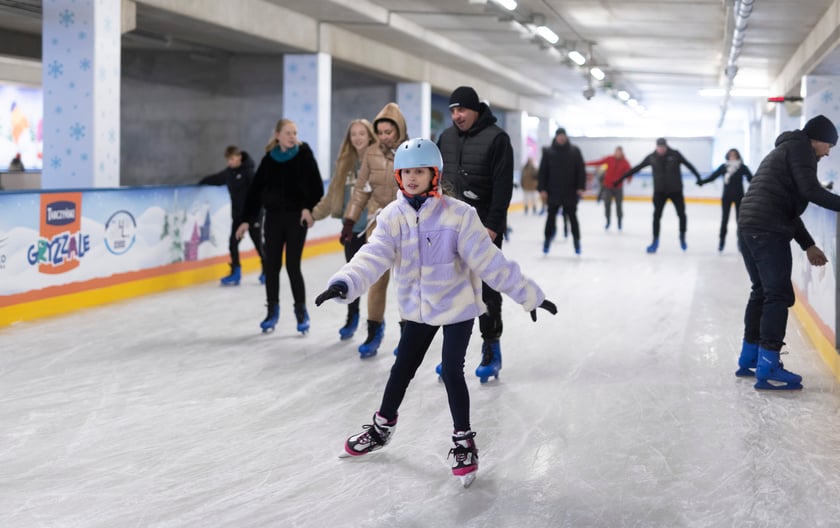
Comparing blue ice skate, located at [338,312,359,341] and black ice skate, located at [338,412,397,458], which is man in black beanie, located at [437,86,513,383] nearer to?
black ice skate, located at [338,412,397,458]

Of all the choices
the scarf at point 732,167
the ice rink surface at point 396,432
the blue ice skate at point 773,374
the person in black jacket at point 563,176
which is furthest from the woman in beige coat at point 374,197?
the scarf at point 732,167

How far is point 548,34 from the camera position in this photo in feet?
51.1

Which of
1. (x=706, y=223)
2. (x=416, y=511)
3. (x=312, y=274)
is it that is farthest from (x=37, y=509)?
(x=706, y=223)

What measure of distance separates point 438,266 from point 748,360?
8.61 feet

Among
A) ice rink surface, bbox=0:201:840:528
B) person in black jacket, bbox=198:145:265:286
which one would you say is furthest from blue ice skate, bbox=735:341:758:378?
person in black jacket, bbox=198:145:265:286

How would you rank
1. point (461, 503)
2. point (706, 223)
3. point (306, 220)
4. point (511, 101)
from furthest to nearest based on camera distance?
point (511, 101) < point (706, 223) < point (306, 220) < point (461, 503)

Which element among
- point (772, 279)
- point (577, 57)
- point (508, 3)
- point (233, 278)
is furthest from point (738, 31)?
point (772, 279)

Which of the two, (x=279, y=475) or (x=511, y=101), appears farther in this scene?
(x=511, y=101)

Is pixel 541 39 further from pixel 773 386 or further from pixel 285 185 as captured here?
pixel 773 386

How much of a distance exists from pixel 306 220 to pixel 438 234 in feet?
9.97

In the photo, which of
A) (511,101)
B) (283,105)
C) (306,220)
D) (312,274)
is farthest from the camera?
(511,101)

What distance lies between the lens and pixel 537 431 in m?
4.37

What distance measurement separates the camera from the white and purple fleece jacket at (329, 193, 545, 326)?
143 inches

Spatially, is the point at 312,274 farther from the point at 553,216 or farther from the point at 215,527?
the point at 215,527
